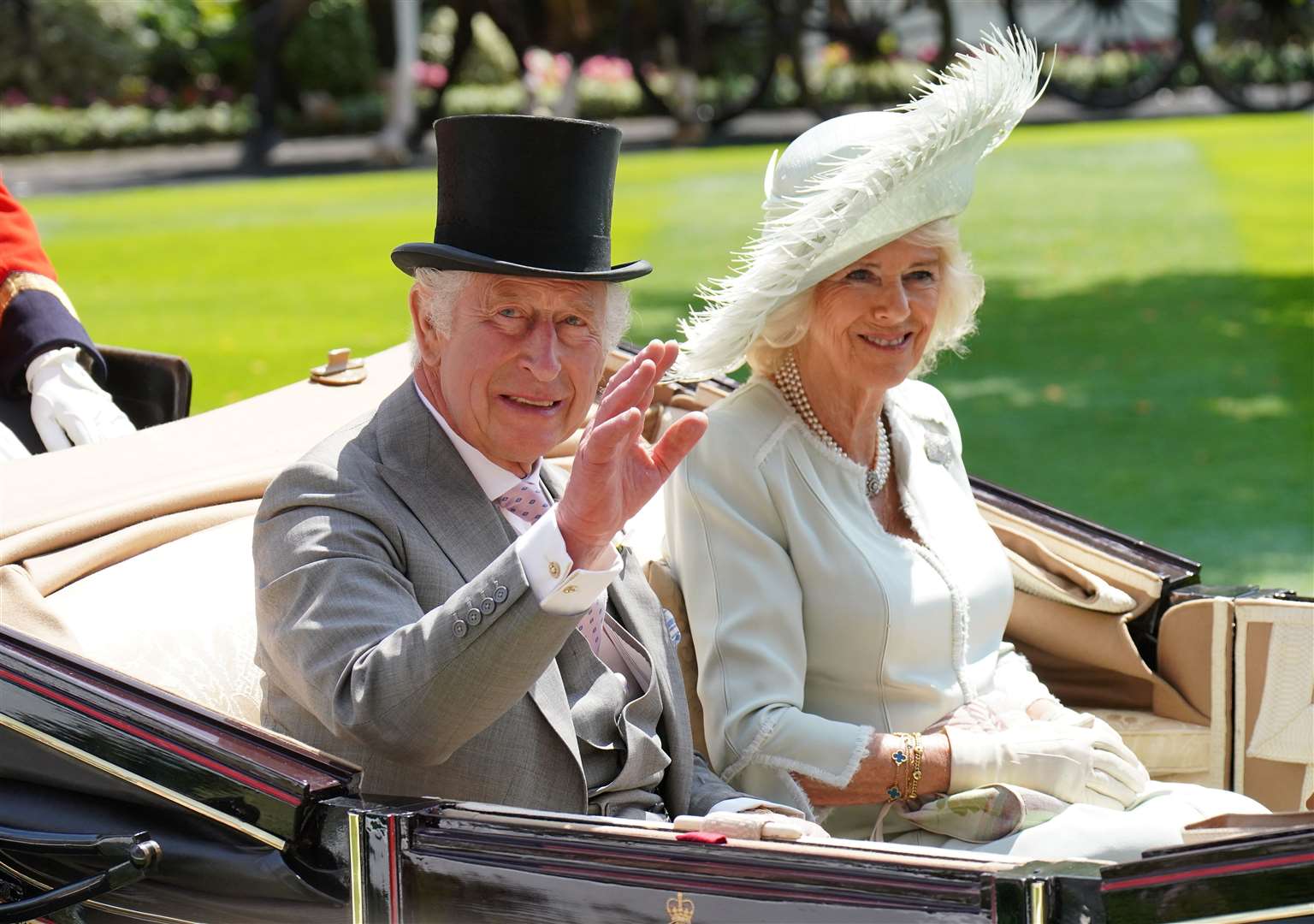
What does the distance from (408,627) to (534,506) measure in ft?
1.39

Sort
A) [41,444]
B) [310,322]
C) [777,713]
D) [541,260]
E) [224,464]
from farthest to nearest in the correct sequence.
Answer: [310,322], [41,444], [224,464], [777,713], [541,260]

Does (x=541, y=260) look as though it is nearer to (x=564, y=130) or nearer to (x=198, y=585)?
(x=564, y=130)

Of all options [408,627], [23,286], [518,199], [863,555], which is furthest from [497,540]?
[23,286]

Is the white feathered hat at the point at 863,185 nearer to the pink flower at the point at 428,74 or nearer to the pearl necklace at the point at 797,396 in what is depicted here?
the pearl necklace at the point at 797,396

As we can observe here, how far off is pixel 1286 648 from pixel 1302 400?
5300 millimetres

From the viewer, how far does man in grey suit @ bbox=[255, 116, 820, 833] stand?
1.87 meters

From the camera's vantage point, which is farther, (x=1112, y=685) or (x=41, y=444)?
(x=41, y=444)

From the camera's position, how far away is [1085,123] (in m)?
17.7

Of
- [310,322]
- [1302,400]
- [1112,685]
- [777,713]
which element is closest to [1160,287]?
[1302,400]

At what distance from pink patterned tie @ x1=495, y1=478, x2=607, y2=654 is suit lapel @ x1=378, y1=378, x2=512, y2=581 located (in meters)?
0.06

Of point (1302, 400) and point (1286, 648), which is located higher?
point (1286, 648)

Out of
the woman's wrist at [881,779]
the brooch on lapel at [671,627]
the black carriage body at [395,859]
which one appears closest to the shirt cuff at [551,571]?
the black carriage body at [395,859]

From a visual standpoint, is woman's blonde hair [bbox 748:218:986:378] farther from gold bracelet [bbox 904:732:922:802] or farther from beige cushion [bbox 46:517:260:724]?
beige cushion [bbox 46:517:260:724]

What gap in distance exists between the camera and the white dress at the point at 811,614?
2.48 meters
